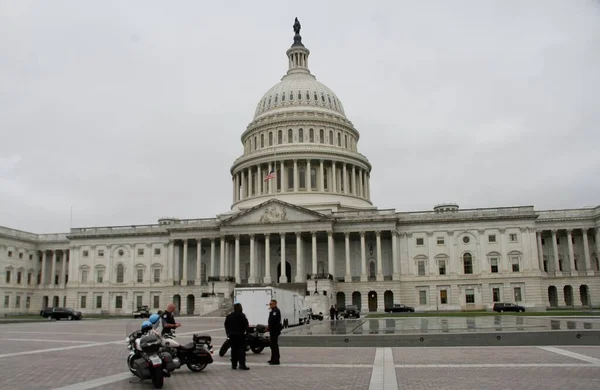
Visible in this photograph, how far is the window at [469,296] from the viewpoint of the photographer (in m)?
84.9

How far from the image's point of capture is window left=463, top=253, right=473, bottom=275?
8606 cm

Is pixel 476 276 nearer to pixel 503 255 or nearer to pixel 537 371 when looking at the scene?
pixel 503 255

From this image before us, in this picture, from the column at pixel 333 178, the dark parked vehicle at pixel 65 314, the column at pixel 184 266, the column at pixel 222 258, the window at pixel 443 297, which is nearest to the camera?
the dark parked vehicle at pixel 65 314

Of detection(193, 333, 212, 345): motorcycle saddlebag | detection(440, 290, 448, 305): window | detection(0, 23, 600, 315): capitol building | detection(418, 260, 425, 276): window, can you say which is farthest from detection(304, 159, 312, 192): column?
detection(193, 333, 212, 345): motorcycle saddlebag

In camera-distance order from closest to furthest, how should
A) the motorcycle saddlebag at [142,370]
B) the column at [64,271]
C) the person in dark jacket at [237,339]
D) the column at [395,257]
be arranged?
1. the motorcycle saddlebag at [142,370]
2. the person in dark jacket at [237,339]
3. the column at [395,257]
4. the column at [64,271]

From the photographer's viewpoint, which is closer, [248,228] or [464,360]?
[464,360]

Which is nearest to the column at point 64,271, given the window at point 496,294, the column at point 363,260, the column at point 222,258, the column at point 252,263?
the column at point 222,258

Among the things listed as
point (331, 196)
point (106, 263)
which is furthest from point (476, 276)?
point (106, 263)

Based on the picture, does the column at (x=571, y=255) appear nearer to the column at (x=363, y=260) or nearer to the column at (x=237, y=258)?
the column at (x=363, y=260)

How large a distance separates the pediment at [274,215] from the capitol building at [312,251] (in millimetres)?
166

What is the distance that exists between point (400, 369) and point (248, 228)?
7089cm

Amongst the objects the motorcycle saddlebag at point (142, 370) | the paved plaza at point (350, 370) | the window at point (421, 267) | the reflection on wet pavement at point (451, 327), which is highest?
the window at point (421, 267)

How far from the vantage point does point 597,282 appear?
85625 millimetres

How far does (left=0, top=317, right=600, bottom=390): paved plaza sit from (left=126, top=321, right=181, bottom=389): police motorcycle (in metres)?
0.44
